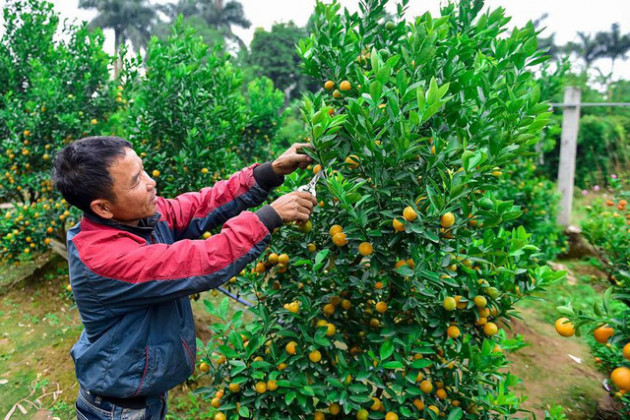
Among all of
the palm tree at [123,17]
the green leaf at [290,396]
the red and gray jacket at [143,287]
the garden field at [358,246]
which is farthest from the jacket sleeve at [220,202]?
the palm tree at [123,17]

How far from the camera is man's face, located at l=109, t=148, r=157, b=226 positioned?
4.92ft

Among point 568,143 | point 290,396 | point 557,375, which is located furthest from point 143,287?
point 568,143

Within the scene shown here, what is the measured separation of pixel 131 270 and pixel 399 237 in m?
0.94

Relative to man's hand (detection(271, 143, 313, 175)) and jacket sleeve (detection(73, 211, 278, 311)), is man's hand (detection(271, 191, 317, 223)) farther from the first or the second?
man's hand (detection(271, 143, 313, 175))

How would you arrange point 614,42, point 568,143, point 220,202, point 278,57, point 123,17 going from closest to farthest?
point 220,202
point 568,143
point 278,57
point 123,17
point 614,42

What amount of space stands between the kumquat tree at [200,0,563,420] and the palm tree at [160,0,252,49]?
4073 centimetres

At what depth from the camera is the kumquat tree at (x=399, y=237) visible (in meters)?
1.48

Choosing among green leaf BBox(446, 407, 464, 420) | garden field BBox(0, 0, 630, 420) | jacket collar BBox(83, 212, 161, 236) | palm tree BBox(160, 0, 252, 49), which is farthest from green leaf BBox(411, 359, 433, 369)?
palm tree BBox(160, 0, 252, 49)

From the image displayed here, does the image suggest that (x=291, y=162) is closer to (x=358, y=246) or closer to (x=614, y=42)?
(x=358, y=246)

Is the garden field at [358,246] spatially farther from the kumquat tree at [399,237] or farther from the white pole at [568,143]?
the white pole at [568,143]

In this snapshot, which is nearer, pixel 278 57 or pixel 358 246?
pixel 358 246

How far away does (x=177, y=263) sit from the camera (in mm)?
1384

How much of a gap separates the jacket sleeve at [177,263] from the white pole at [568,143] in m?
7.27

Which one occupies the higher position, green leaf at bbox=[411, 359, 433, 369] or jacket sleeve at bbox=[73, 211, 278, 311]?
jacket sleeve at bbox=[73, 211, 278, 311]
